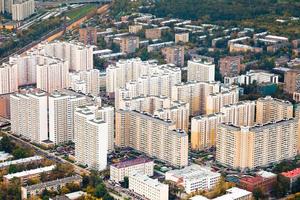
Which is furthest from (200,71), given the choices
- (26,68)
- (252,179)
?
(252,179)

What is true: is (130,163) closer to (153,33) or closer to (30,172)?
(30,172)

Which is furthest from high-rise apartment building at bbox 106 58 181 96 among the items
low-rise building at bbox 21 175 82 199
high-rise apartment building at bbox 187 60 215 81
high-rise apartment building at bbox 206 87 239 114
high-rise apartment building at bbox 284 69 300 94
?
low-rise building at bbox 21 175 82 199

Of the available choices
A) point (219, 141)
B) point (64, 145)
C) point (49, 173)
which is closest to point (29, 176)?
point (49, 173)

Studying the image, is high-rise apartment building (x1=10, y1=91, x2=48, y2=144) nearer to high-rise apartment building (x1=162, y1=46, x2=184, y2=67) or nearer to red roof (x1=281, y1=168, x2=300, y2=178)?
red roof (x1=281, y1=168, x2=300, y2=178)

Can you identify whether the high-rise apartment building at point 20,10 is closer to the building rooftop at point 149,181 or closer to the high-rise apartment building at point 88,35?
the high-rise apartment building at point 88,35

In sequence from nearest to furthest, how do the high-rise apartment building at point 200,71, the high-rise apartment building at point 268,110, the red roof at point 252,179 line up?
the red roof at point 252,179, the high-rise apartment building at point 268,110, the high-rise apartment building at point 200,71

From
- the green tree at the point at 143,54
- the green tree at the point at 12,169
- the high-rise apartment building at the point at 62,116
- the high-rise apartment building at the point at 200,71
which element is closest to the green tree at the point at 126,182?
the green tree at the point at 12,169
